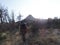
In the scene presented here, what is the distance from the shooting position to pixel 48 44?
1030 cm

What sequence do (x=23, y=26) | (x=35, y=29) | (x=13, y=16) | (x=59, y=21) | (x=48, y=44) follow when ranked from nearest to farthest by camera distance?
(x=48, y=44)
(x=23, y=26)
(x=35, y=29)
(x=59, y=21)
(x=13, y=16)

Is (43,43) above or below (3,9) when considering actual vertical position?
below

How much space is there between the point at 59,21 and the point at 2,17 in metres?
26.9

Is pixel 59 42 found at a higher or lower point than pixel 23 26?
lower

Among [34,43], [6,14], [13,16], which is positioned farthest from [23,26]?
[6,14]

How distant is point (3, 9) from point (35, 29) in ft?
110

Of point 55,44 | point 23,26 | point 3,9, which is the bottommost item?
point 55,44

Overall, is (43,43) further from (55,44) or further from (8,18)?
(8,18)

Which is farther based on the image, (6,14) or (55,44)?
(6,14)

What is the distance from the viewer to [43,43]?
10.5 metres

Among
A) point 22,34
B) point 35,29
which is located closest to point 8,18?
point 35,29

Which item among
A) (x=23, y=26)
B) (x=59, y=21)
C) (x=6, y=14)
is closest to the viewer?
(x=23, y=26)

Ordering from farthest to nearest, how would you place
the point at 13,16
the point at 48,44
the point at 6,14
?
the point at 6,14
the point at 13,16
the point at 48,44

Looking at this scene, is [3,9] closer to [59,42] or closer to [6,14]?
[6,14]
